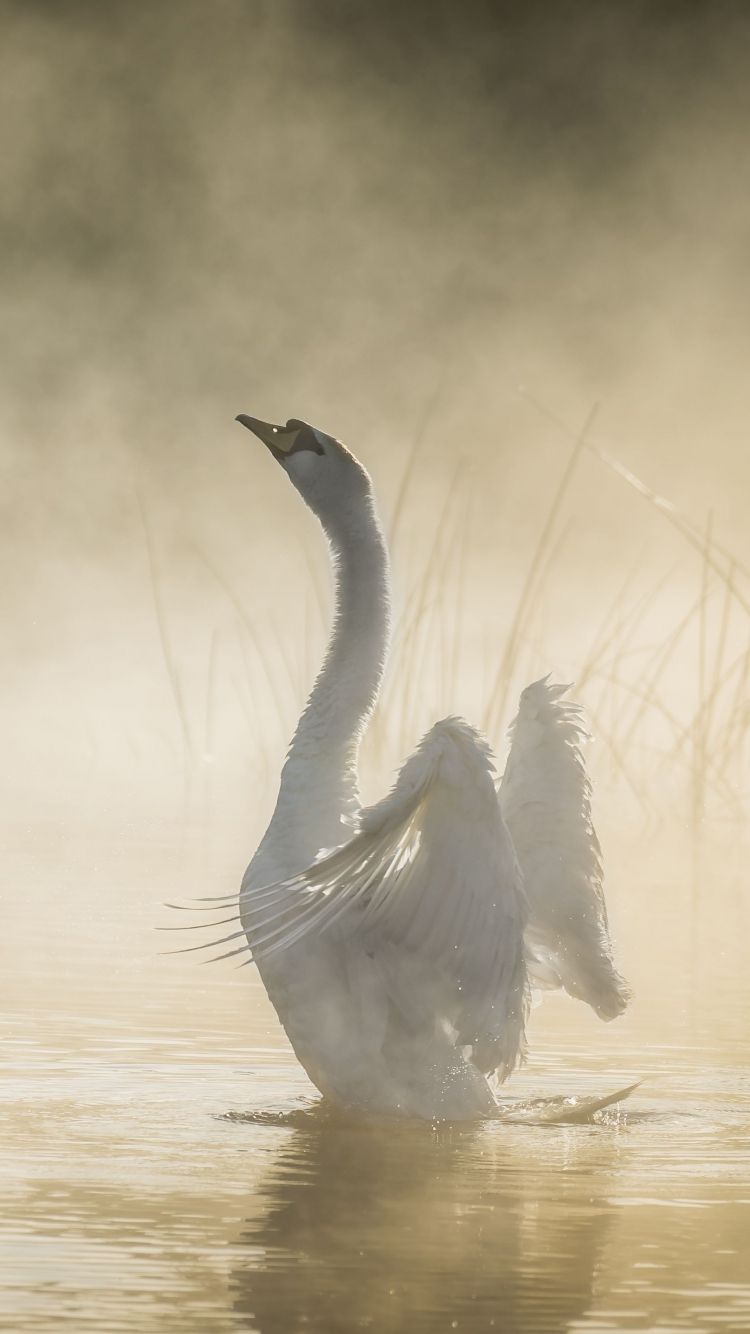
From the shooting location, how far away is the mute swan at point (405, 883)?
587 centimetres

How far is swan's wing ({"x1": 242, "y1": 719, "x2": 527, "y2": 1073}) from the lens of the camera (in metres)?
5.77

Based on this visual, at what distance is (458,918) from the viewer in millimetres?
6008

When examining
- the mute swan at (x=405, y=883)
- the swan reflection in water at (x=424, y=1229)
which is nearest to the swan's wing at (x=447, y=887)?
the mute swan at (x=405, y=883)

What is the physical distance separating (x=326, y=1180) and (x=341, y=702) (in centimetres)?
197

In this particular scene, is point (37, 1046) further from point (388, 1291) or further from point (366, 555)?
point (388, 1291)

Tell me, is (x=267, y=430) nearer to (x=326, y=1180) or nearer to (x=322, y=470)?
(x=322, y=470)

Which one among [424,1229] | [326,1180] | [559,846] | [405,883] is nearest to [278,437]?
[559,846]

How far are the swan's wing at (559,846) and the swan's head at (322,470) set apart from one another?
0.99m

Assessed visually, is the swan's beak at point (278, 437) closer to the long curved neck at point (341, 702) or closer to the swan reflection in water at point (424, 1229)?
the long curved neck at point (341, 702)

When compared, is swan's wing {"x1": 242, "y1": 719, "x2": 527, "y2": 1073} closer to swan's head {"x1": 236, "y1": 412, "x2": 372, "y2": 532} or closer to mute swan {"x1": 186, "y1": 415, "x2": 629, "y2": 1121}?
mute swan {"x1": 186, "y1": 415, "x2": 629, "y2": 1121}

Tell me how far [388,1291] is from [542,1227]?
2.43 ft

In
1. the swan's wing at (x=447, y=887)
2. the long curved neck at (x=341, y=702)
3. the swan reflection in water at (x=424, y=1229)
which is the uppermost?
the long curved neck at (x=341, y=702)

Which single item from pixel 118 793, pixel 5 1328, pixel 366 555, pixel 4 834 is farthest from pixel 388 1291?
pixel 118 793

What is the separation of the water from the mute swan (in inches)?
9.9
